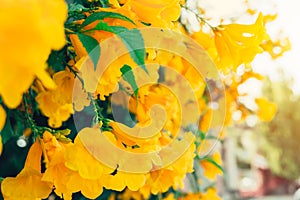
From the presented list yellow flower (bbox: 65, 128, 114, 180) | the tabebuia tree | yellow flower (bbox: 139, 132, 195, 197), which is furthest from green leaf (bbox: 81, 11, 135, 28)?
yellow flower (bbox: 139, 132, 195, 197)

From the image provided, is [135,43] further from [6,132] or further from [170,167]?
[6,132]

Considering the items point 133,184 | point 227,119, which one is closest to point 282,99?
point 227,119

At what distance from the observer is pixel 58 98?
0.59 m

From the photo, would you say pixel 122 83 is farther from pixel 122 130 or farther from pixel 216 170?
pixel 216 170

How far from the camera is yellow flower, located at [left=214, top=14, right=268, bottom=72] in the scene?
606mm

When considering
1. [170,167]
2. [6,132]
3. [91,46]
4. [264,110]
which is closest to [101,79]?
[91,46]

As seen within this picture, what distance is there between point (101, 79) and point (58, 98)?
125 millimetres

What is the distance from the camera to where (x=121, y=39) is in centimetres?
43

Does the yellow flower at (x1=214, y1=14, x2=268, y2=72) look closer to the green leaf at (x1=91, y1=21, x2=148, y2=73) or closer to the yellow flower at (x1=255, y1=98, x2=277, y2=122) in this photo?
the green leaf at (x1=91, y1=21, x2=148, y2=73)

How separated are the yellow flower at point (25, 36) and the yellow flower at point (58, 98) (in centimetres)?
28

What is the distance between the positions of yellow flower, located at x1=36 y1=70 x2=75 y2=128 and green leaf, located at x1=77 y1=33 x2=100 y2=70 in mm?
100

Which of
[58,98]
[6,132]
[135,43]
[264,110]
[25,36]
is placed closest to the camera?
[25,36]

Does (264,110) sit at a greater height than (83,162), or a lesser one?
lesser

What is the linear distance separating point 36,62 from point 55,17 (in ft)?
0.09
